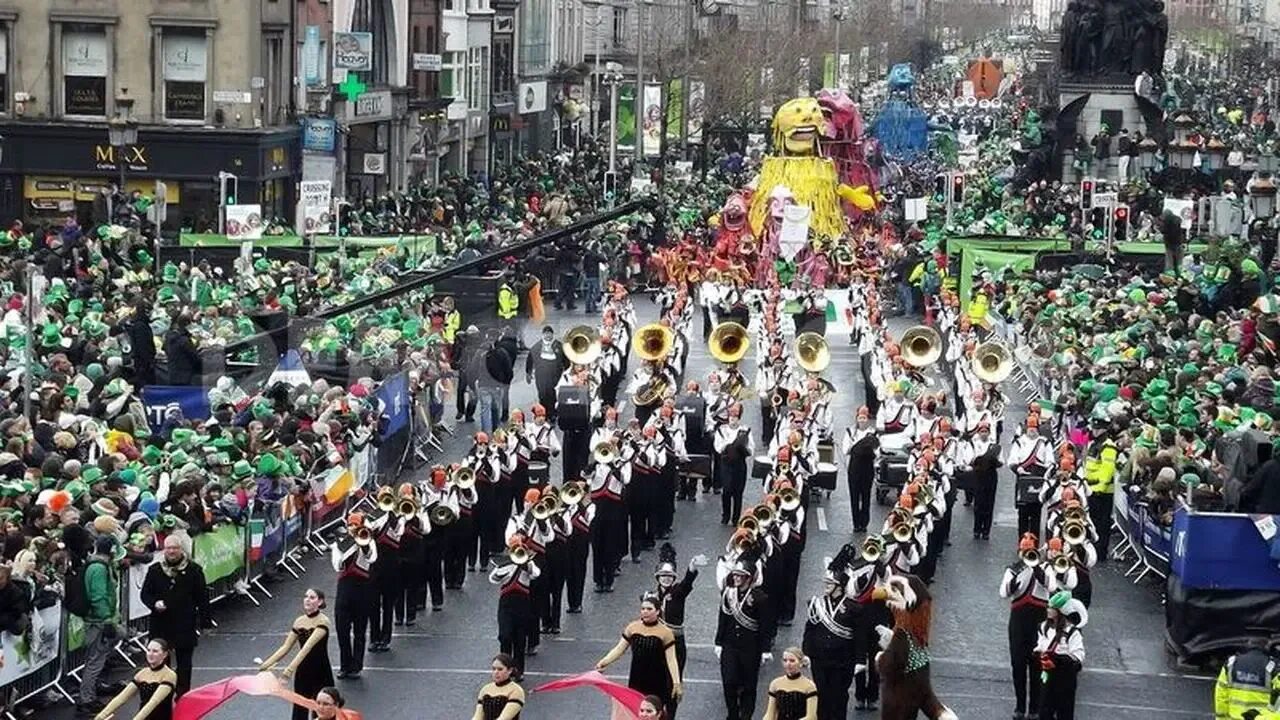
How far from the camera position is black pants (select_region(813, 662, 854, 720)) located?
22156 millimetres

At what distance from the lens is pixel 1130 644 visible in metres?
25.9

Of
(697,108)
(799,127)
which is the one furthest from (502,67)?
(799,127)

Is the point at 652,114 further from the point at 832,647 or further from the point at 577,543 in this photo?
the point at 832,647

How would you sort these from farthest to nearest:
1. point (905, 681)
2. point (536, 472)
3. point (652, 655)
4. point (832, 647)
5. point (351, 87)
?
1. point (351, 87)
2. point (536, 472)
3. point (832, 647)
4. point (652, 655)
5. point (905, 681)

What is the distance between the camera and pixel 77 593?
22203 mm

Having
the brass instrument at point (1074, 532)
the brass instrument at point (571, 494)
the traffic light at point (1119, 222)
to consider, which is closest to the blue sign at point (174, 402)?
the brass instrument at point (571, 494)

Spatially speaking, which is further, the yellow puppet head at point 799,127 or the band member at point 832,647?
the yellow puppet head at point 799,127

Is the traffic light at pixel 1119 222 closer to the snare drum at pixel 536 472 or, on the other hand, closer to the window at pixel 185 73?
the window at pixel 185 73

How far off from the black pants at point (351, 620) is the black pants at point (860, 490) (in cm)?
796

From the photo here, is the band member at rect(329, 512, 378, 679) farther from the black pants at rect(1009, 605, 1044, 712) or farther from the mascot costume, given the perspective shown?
the mascot costume

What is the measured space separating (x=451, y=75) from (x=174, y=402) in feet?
150

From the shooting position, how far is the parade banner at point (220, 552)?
2508cm

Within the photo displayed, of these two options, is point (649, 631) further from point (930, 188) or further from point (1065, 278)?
point (930, 188)

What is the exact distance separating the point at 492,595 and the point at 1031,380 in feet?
52.2
